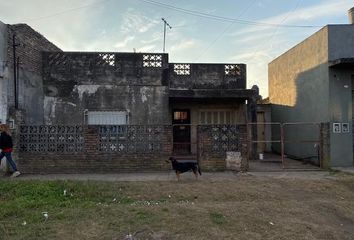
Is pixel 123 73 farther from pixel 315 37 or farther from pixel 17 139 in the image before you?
pixel 315 37

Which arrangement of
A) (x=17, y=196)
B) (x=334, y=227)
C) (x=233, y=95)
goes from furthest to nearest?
(x=233, y=95) → (x=17, y=196) → (x=334, y=227)

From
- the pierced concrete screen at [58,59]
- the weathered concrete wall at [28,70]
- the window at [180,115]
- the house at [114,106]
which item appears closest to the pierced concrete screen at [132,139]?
the house at [114,106]

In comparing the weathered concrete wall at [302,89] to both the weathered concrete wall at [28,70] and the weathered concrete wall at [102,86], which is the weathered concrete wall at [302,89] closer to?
the weathered concrete wall at [102,86]

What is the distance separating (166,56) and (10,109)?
6515mm

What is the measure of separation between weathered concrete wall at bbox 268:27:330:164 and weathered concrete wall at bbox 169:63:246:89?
260 cm

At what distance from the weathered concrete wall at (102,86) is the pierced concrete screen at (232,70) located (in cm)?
310

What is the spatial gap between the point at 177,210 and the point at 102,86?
944 cm

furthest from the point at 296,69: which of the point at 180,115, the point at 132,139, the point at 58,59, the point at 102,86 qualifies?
the point at 58,59

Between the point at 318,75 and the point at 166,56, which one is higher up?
the point at 166,56

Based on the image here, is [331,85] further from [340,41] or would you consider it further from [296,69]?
[296,69]

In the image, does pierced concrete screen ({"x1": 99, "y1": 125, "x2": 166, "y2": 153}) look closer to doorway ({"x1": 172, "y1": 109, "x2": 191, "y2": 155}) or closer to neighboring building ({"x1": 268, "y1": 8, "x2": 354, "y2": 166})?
doorway ({"x1": 172, "y1": 109, "x2": 191, "y2": 155})

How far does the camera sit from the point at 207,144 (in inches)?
511

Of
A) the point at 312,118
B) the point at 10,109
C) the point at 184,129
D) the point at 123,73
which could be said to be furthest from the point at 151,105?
the point at 312,118

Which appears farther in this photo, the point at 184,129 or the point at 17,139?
the point at 184,129
